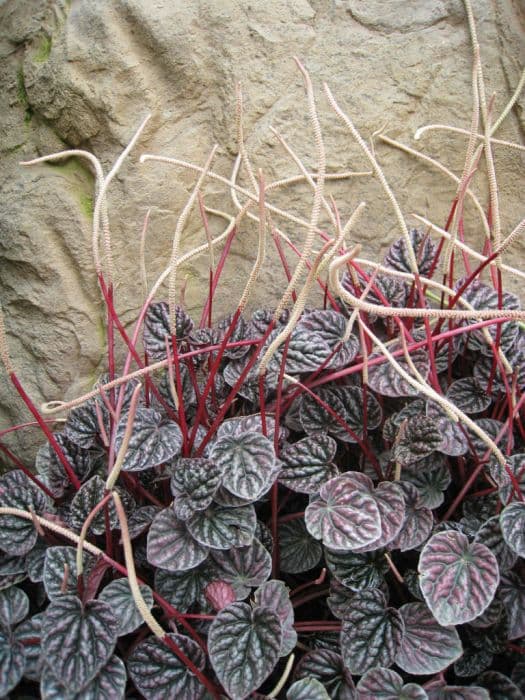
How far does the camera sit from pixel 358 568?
921 mm

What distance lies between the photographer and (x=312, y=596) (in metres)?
0.97

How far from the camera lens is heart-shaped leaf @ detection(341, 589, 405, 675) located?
836mm

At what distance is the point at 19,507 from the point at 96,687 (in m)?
0.28

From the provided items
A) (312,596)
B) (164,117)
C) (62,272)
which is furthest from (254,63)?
(312,596)

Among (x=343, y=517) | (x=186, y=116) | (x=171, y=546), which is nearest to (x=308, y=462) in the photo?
(x=343, y=517)

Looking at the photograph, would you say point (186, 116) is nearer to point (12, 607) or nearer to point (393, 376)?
point (393, 376)

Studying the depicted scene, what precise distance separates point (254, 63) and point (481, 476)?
0.89m

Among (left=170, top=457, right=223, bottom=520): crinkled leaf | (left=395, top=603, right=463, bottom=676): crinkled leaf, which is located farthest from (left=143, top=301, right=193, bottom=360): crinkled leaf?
(left=395, top=603, right=463, bottom=676): crinkled leaf

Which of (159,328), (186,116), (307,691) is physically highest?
(186,116)

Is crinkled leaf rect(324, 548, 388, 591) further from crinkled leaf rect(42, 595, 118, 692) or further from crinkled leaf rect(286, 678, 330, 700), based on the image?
crinkled leaf rect(42, 595, 118, 692)

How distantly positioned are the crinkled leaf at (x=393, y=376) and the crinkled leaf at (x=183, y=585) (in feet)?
1.24

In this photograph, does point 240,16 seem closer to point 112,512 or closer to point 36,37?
point 36,37

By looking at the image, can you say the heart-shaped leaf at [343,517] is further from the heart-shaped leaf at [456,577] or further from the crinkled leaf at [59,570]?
the crinkled leaf at [59,570]

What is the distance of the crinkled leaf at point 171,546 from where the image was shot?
84 cm
